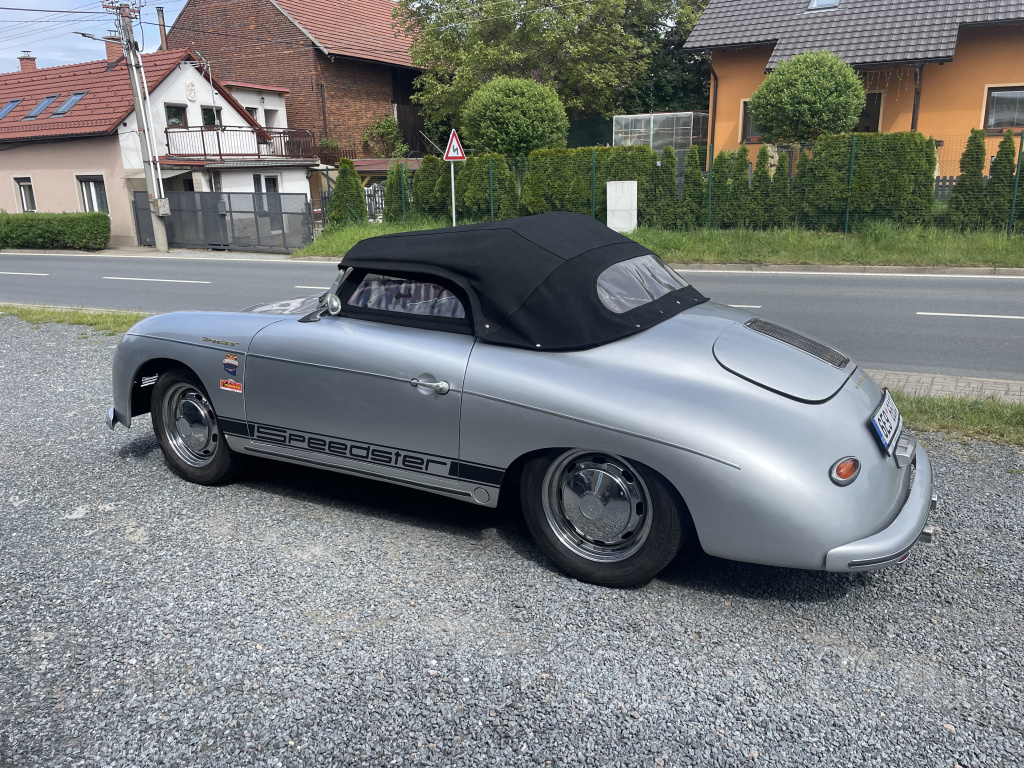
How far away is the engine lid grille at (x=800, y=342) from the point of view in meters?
3.83

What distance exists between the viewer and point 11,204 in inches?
1264

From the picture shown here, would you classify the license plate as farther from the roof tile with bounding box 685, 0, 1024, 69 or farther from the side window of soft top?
the roof tile with bounding box 685, 0, 1024, 69

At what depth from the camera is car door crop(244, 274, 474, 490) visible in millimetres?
3803

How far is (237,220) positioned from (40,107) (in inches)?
511

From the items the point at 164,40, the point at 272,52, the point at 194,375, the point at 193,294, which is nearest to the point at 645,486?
the point at 194,375

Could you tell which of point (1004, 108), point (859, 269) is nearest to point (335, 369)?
point (859, 269)

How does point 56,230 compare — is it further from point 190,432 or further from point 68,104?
point 190,432

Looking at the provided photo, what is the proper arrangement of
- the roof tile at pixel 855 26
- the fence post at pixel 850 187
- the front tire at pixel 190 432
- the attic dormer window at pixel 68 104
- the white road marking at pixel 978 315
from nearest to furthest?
the front tire at pixel 190 432 < the white road marking at pixel 978 315 < the fence post at pixel 850 187 < the roof tile at pixel 855 26 < the attic dormer window at pixel 68 104

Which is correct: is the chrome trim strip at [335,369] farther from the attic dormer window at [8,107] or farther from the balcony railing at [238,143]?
the attic dormer window at [8,107]

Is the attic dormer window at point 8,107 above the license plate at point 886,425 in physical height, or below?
above

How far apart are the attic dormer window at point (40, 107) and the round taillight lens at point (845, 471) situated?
36.0m

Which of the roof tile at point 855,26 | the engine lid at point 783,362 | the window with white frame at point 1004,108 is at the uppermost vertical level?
the roof tile at point 855,26

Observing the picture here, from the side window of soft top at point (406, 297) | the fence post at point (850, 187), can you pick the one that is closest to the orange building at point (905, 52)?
the fence post at point (850, 187)

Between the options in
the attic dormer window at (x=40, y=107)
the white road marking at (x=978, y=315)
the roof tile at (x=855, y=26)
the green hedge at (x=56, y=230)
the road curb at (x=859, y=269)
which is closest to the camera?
the white road marking at (x=978, y=315)
